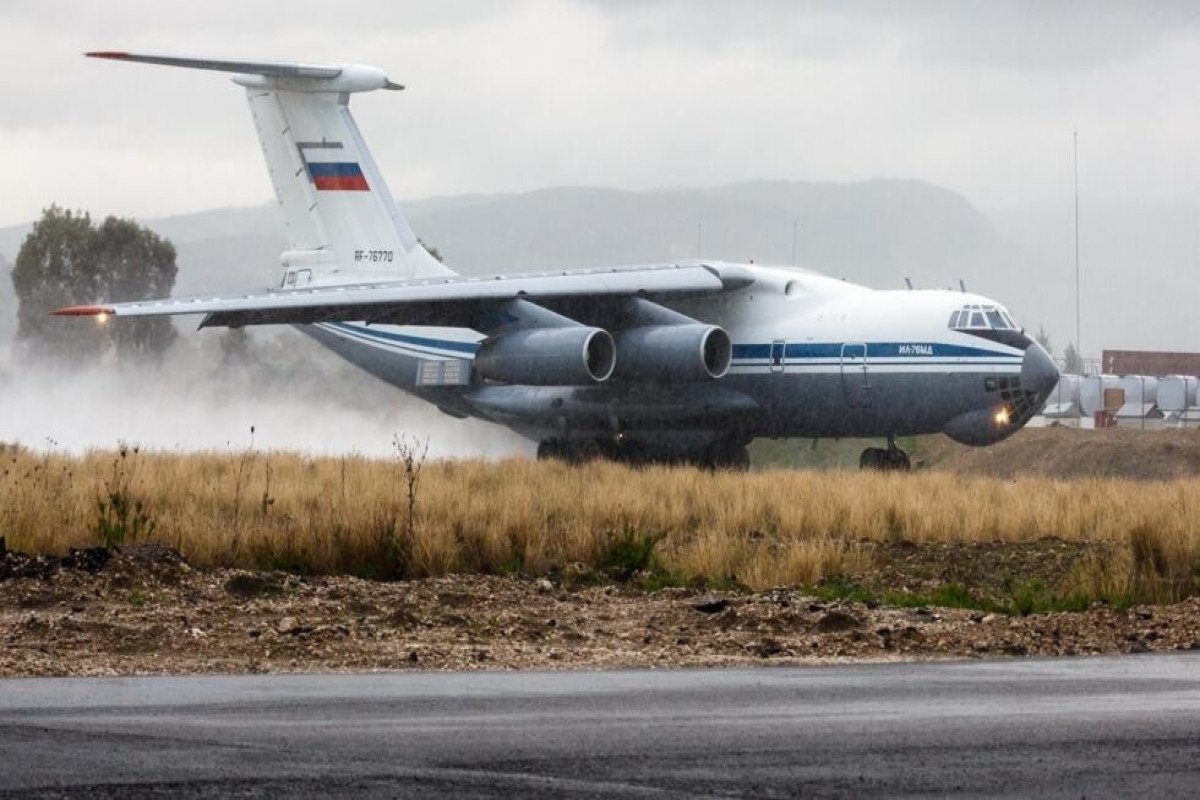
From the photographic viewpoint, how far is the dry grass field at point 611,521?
57.3ft

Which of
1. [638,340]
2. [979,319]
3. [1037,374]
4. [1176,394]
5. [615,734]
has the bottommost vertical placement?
[1176,394]

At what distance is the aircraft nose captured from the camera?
1262 inches

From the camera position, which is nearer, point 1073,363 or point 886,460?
point 886,460

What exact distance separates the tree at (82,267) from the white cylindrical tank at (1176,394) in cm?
3570

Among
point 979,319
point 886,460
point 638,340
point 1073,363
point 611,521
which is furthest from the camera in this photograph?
point 1073,363

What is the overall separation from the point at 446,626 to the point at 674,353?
19458mm

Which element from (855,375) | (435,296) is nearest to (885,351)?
(855,375)

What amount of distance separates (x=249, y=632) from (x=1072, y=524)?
37.0ft

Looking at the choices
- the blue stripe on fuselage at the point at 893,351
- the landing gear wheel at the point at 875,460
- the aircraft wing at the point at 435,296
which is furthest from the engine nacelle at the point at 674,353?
the landing gear wheel at the point at 875,460

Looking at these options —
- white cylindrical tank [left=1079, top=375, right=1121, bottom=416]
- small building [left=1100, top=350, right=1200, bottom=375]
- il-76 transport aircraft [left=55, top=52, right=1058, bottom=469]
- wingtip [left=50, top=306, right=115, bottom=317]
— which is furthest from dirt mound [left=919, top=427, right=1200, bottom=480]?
small building [left=1100, top=350, right=1200, bottom=375]

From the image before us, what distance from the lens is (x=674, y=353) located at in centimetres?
3300

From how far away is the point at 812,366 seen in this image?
1312 inches

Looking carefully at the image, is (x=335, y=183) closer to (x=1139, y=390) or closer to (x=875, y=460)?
(x=875, y=460)

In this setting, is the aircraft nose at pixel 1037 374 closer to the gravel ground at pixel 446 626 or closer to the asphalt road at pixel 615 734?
the gravel ground at pixel 446 626
